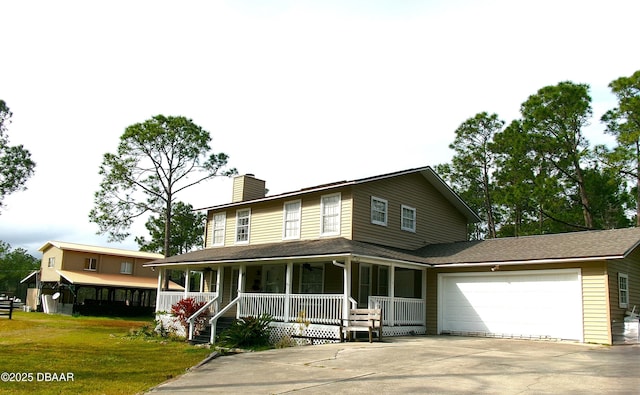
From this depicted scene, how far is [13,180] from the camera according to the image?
33781mm

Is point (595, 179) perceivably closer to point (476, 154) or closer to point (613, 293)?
point (476, 154)

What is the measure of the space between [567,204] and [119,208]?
30.5 meters

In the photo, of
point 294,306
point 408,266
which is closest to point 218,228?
point 294,306

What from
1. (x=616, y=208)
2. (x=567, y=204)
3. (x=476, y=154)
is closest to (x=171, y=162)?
(x=476, y=154)

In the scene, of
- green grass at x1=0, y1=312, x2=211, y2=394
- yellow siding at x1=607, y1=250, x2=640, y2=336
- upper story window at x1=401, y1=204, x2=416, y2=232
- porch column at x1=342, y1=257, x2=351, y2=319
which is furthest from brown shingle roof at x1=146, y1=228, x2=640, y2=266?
green grass at x1=0, y1=312, x2=211, y2=394

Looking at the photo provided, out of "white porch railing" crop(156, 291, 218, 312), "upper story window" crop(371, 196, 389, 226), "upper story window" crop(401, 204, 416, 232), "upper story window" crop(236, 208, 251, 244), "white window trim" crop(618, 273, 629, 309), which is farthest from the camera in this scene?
"upper story window" crop(236, 208, 251, 244)

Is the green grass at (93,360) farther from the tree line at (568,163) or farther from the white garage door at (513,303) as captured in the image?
the tree line at (568,163)

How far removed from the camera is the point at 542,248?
60.6 ft

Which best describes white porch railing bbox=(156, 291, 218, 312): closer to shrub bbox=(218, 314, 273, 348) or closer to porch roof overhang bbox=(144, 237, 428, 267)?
porch roof overhang bbox=(144, 237, 428, 267)

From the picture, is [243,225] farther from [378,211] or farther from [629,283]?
[629,283]

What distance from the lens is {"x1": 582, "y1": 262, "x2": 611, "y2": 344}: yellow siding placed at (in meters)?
16.0

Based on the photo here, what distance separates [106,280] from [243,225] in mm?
20389

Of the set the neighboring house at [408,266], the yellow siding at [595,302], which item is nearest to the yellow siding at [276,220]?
the neighboring house at [408,266]

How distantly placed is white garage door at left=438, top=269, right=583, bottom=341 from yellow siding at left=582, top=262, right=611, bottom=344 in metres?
0.19
